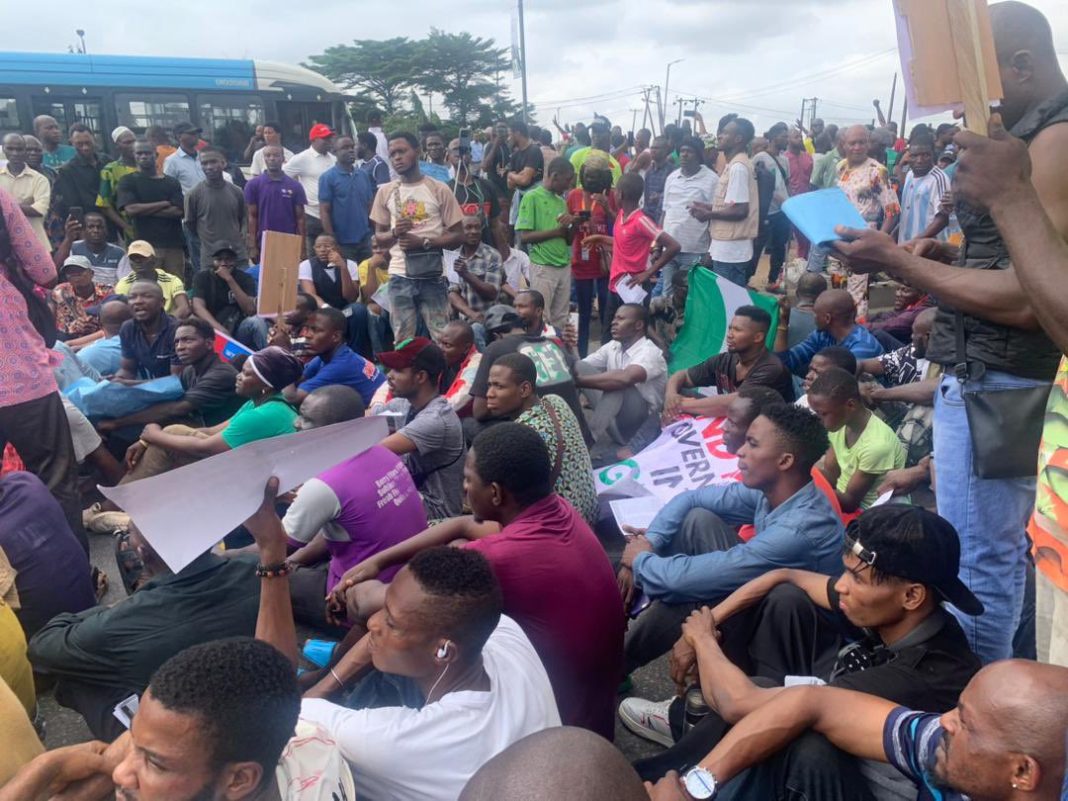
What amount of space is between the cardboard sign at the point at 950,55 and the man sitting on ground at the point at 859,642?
1012 mm

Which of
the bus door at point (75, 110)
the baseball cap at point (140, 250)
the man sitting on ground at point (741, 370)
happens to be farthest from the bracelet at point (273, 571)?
the bus door at point (75, 110)

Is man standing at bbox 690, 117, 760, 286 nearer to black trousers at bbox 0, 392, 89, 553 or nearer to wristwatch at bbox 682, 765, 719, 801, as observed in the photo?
black trousers at bbox 0, 392, 89, 553

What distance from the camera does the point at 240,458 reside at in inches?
89.2

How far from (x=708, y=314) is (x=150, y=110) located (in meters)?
11.1

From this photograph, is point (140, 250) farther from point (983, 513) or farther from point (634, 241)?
point (983, 513)

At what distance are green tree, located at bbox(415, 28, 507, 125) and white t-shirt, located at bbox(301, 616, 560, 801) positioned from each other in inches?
1631

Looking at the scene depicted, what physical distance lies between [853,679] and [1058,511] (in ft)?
1.98

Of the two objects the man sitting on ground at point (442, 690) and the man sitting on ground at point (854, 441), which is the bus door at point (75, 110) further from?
the man sitting on ground at point (442, 690)

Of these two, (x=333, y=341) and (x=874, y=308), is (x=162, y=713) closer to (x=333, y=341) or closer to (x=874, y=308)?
(x=333, y=341)

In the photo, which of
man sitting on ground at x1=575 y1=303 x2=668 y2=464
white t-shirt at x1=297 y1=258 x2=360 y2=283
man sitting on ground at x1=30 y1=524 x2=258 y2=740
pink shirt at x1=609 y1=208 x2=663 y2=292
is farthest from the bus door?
man sitting on ground at x1=30 y1=524 x2=258 y2=740

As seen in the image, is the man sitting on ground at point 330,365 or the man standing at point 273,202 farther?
the man standing at point 273,202

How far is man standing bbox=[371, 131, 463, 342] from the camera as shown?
21.9 ft

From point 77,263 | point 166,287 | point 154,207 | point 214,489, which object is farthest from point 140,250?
point 214,489

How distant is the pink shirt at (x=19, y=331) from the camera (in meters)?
3.88
